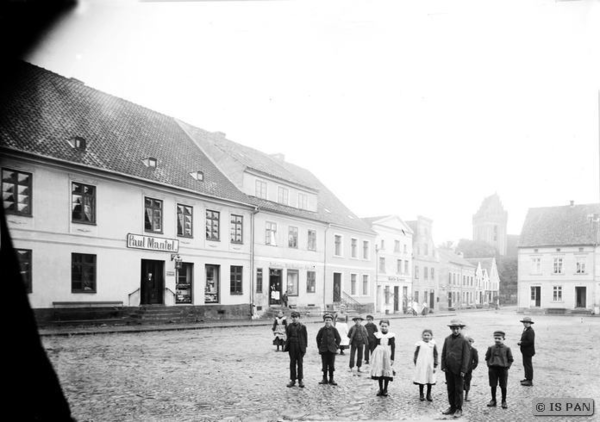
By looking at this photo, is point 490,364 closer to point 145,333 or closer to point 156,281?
point 145,333

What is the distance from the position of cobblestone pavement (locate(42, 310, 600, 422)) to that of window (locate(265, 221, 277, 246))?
46.6 feet

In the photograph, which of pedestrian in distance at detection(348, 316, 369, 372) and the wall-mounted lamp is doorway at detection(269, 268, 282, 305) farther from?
pedestrian in distance at detection(348, 316, 369, 372)

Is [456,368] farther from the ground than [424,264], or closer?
farther from the ground

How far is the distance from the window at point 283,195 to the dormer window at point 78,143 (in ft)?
46.3

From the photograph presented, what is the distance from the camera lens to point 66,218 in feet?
61.8

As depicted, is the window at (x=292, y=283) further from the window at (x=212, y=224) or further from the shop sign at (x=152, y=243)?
the shop sign at (x=152, y=243)

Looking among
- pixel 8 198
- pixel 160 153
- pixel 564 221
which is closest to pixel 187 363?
pixel 8 198

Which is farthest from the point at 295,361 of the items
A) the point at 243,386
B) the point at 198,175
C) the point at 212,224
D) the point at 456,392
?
the point at 198,175

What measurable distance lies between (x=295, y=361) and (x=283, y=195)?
2321 cm

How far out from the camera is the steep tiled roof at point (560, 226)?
48.4 m

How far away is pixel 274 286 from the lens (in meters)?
30.7

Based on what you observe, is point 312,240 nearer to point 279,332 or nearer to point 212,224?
point 212,224

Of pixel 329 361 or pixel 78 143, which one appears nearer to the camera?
pixel 329 361

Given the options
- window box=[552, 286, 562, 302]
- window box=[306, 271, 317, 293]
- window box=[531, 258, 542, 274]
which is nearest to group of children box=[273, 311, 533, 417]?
window box=[306, 271, 317, 293]
